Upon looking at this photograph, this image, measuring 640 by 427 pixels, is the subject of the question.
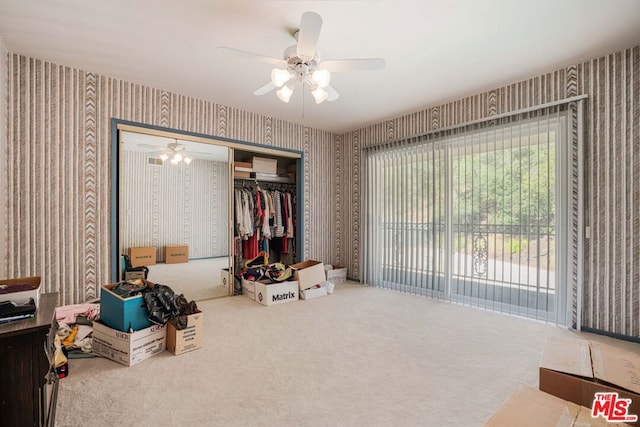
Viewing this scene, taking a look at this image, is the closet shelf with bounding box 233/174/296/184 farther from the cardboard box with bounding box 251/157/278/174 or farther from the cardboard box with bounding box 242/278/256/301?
the cardboard box with bounding box 242/278/256/301

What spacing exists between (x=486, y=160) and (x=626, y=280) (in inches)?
68.6

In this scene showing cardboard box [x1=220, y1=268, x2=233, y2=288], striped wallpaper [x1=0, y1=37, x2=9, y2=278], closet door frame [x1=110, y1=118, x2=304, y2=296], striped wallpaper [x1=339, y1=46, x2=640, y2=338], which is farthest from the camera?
cardboard box [x1=220, y1=268, x2=233, y2=288]

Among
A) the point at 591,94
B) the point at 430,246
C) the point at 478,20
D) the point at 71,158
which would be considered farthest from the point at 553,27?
the point at 71,158

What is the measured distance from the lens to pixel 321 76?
223cm

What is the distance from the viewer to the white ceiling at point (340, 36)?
2.14m

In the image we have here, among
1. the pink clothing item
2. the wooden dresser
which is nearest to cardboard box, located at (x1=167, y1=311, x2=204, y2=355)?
the pink clothing item

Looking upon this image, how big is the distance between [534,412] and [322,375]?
140 cm

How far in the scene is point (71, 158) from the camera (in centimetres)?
307

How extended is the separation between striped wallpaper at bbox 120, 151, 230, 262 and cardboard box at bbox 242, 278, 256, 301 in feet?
1.78

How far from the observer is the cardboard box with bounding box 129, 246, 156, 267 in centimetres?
368

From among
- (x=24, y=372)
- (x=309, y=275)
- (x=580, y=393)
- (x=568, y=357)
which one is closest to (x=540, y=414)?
(x=580, y=393)

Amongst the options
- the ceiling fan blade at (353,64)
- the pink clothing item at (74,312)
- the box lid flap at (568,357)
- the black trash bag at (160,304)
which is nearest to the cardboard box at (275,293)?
the black trash bag at (160,304)

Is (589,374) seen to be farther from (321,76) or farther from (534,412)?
(321,76)

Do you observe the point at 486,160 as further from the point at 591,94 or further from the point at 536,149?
the point at 591,94
